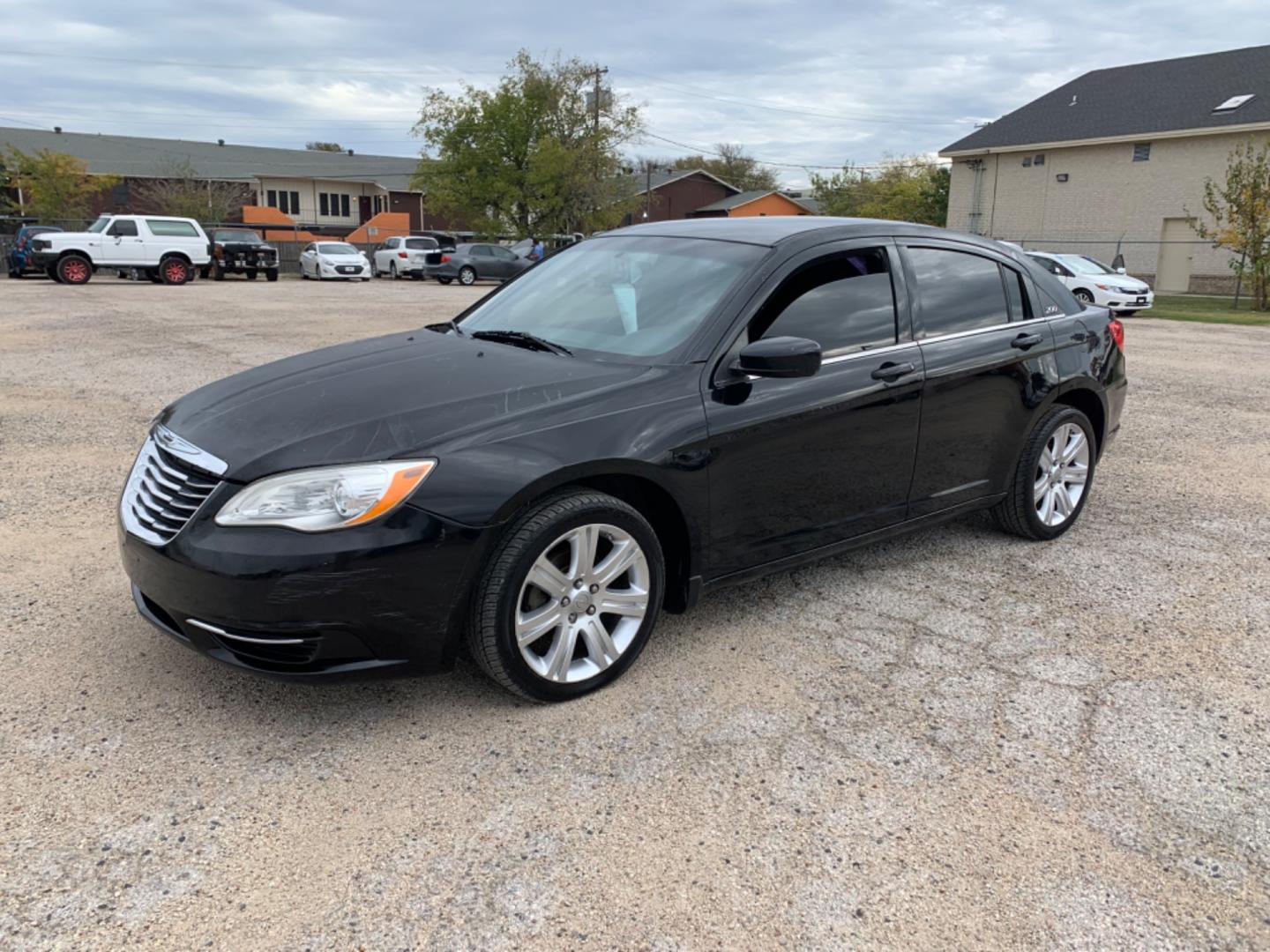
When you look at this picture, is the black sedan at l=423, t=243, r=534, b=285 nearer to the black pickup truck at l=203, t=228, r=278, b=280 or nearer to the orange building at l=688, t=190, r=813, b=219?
the black pickup truck at l=203, t=228, r=278, b=280

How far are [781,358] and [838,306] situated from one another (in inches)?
29.6

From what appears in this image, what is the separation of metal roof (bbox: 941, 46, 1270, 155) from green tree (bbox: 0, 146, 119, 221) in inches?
1717

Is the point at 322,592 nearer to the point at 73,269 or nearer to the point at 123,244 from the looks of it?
the point at 123,244

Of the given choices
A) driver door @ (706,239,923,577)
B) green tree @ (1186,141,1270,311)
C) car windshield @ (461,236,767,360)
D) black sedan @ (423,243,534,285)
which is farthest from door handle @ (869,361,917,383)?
black sedan @ (423,243,534,285)

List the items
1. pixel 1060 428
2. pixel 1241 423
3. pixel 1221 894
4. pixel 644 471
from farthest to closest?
pixel 1241 423
pixel 1060 428
pixel 644 471
pixel 1221 894

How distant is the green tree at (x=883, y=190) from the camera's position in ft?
190

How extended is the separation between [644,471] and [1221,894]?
1951 mm

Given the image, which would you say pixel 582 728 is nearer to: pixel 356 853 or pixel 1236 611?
pixel 356 853

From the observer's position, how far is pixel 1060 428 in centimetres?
484

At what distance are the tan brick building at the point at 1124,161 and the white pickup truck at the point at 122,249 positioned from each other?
29783mm

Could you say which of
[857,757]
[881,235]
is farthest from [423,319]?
[857,757]

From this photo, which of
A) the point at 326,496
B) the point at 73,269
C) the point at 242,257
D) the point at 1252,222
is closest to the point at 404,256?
the point at 242,257

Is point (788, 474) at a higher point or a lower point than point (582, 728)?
higher

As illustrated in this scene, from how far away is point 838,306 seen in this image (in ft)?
12.9
